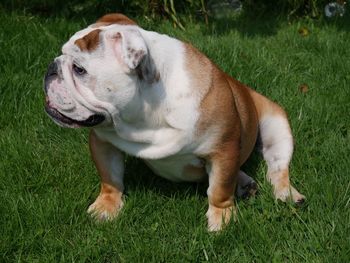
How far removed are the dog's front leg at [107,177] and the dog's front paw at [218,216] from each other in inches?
16.2

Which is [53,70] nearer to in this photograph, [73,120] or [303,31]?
[73,120]

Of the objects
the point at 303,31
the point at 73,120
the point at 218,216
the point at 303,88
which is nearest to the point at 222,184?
the point at 218,216

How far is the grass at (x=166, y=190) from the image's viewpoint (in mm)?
2590

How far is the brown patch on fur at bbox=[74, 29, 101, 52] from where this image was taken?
2400 mm

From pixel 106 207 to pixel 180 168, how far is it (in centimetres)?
37

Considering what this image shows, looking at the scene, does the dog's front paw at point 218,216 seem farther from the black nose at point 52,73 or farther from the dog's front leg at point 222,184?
the black nose at point 52,73

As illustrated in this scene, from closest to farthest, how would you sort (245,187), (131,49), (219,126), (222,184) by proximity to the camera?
(131,49) → (219,126) → (222,184) → (245,187)

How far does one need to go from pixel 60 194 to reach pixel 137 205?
0.35 meters

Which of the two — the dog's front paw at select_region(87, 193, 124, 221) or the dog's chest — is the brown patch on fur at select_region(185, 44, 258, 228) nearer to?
the dog's chest

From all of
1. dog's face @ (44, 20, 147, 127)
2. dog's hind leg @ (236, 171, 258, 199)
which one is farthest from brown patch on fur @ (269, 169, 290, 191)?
dog's face @ (44, 20, 147, 127)

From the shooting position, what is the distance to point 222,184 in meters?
2.74

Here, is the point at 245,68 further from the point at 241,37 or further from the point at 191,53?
the point at 191,53

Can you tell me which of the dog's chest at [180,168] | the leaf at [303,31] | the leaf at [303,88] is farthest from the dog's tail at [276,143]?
the leaf at [303,31]

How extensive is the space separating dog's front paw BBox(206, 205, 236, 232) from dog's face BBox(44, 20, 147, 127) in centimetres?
64
